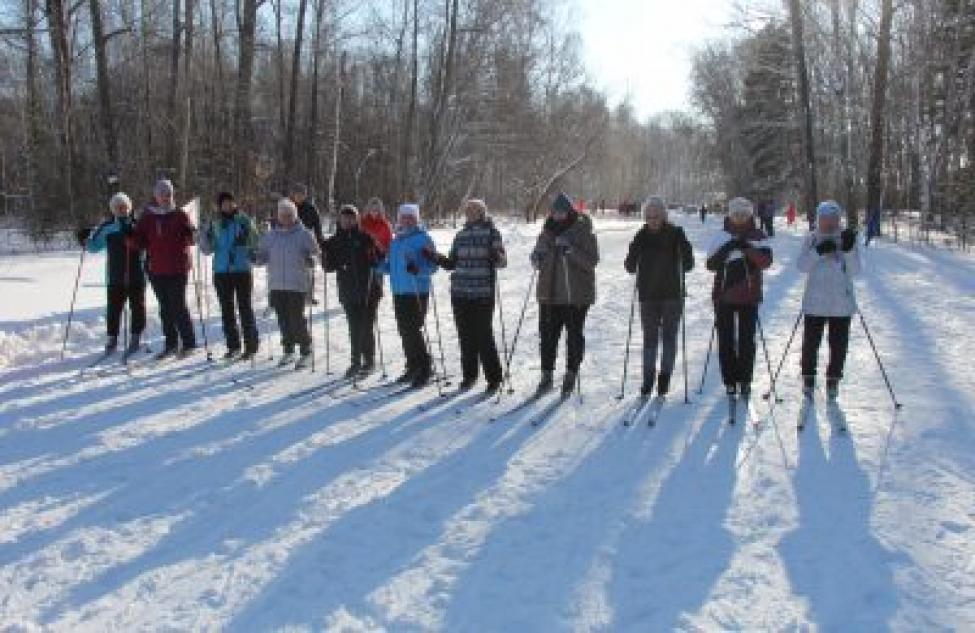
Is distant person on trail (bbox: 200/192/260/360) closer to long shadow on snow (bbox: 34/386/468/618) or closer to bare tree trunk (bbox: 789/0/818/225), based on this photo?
long shadow on snow (bbox: 34/386/468/618)

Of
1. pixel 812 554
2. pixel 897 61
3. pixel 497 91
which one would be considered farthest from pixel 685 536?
pixel 897 61

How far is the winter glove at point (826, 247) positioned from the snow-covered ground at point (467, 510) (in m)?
1.39

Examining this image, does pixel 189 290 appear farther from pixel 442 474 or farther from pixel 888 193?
pixel 888 193

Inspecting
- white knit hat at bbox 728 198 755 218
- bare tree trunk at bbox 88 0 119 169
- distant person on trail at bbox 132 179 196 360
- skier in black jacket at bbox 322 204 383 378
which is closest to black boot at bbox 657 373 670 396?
white knit hat at bbox 728 198 755 218

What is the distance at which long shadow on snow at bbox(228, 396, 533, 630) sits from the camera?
14.0 feet

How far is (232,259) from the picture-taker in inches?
397

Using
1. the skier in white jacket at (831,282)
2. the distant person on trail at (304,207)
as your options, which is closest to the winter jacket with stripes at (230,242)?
the distant person on trail at (304,207)

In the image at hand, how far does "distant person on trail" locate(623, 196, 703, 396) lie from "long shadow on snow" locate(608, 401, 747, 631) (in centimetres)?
153

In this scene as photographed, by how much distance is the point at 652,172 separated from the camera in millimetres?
116688

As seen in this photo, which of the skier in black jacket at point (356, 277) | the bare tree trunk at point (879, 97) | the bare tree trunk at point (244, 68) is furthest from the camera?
the bare tree trunk at point (879, 97)

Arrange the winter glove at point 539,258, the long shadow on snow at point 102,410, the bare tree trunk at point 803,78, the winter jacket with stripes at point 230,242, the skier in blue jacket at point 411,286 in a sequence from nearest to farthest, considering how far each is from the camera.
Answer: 1. the long shadow on snow at point 102,410
2. the winter glove at point 539,258
3. the skier in blue jacket at point 411,286
4. the winter jacket with stripes at point 230,242
5. the bare tree trunk at point 803,78

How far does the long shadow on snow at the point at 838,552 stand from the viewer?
4215 mm

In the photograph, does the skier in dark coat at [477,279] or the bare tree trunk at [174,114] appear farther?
Answer: the bare tree trunk at [174,114]

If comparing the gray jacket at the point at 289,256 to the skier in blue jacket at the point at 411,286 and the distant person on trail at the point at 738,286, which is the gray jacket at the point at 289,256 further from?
the distant person on trail at the point at 738,286
